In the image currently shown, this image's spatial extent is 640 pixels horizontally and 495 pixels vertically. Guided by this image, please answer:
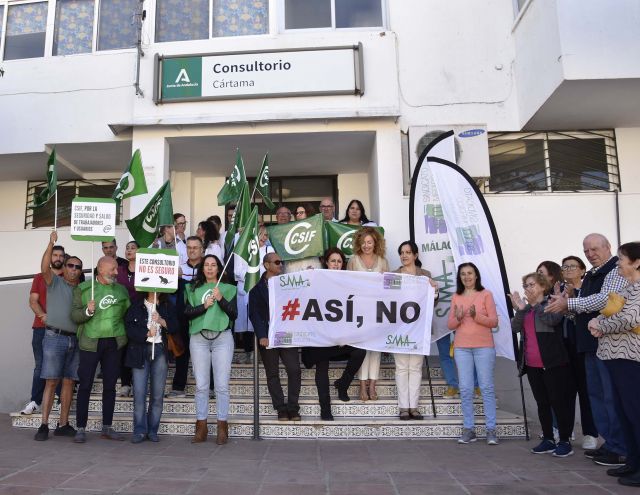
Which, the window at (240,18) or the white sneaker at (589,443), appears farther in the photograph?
the window at (240,18)

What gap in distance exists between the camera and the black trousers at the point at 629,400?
13.2ft

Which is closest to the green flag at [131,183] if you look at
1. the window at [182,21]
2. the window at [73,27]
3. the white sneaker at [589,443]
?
the window at [182,21]

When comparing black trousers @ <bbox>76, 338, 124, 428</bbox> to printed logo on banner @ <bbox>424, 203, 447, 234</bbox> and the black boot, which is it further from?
printed logo on banner @ <bbox>424, 203, 447, 234</bbox>

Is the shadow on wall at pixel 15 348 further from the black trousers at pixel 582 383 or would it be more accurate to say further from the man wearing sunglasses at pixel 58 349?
the black trousers at pixel 582 383

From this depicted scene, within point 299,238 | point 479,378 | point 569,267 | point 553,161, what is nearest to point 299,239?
point 299,238

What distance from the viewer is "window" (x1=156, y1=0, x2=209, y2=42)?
887cm

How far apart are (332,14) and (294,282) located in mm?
5309

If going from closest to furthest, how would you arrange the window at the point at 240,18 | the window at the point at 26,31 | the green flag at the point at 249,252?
1. the green flag at the point at 249,252
2. the window at the point at 240,18
3. the window at the point at 26,31

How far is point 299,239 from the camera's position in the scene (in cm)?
715

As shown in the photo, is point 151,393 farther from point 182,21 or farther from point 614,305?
point 182,21

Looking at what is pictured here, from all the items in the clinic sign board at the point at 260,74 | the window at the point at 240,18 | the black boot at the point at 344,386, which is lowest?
the black boot at the point at 344,386

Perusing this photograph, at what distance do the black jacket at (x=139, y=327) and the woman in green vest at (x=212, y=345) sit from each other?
1.02 ft

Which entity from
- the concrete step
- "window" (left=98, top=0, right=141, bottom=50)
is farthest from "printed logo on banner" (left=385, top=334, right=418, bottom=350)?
"window" (left=98, top=0, right=141, bottom=50)

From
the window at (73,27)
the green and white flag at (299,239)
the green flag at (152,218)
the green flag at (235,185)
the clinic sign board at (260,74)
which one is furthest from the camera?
the window at (73,27)
